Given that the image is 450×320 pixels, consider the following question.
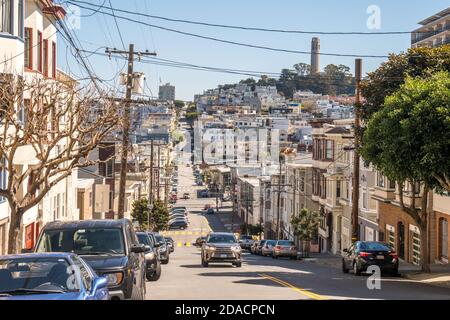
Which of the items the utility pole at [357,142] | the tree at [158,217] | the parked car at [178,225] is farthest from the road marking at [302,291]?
the parked car at [178,225]

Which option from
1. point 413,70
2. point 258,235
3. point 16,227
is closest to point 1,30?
point 16,227

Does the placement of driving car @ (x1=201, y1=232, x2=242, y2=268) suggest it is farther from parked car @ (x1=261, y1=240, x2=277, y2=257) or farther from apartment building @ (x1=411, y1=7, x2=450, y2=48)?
apartment building @ (x1=411, y1=7, x2=450, y2=48)

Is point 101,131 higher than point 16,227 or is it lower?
higher

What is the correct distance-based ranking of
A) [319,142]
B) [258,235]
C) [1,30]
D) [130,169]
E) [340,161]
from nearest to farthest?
[1,30] → [340,161] → [319,142] → [130,169] → [258,235]

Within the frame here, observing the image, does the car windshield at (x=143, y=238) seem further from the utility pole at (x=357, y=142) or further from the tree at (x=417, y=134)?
the utility pole at (x=357, y=142)

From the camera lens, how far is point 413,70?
33.7m

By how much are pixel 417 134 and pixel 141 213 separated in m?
54.5

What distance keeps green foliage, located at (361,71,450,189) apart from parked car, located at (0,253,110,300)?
16305mm

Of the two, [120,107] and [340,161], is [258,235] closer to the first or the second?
[340,161]

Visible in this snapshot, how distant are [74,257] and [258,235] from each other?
288 feet

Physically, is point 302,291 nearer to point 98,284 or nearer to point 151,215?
point 98,284

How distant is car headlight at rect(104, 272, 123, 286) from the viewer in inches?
555

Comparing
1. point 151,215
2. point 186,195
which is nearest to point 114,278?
point 151,215

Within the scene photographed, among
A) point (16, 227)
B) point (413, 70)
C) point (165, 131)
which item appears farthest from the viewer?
point (165, 131)
